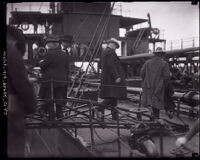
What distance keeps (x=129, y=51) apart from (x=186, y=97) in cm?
2019

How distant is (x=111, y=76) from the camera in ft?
23.9

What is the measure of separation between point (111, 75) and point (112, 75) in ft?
0.08

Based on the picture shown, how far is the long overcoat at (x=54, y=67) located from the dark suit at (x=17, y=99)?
14.1 ft

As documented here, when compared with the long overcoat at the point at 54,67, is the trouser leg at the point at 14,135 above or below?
below

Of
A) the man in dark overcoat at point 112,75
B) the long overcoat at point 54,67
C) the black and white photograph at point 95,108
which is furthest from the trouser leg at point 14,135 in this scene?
the long overcoat at point 54,67

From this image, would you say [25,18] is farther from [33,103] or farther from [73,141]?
[33,103]

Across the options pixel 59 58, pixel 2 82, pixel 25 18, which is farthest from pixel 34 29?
pixel 2 82

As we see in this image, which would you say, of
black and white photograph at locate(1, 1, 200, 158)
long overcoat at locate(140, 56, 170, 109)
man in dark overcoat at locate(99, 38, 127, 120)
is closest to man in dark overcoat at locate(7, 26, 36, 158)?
black and white photograph at locate(1, 1, 200, 158)

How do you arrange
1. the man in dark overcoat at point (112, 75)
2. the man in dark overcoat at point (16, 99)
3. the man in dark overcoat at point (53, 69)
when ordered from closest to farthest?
1. the man in dark overcoat at point (16, 99)
2. the man in dark overcoat at point (112, 75)
3. the man in dark overcoat at point (53, 69)

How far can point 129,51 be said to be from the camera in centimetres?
2711

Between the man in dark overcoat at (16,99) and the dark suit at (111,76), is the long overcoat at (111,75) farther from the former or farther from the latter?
the man in dark overcoat at (16,99)

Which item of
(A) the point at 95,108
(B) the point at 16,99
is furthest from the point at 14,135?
(A) the point at 95,108

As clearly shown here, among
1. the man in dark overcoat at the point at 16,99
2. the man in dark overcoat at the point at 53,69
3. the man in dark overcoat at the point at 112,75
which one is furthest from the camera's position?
the man in dark overcoat at the point at 53,69

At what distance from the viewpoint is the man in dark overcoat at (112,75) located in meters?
7.08
